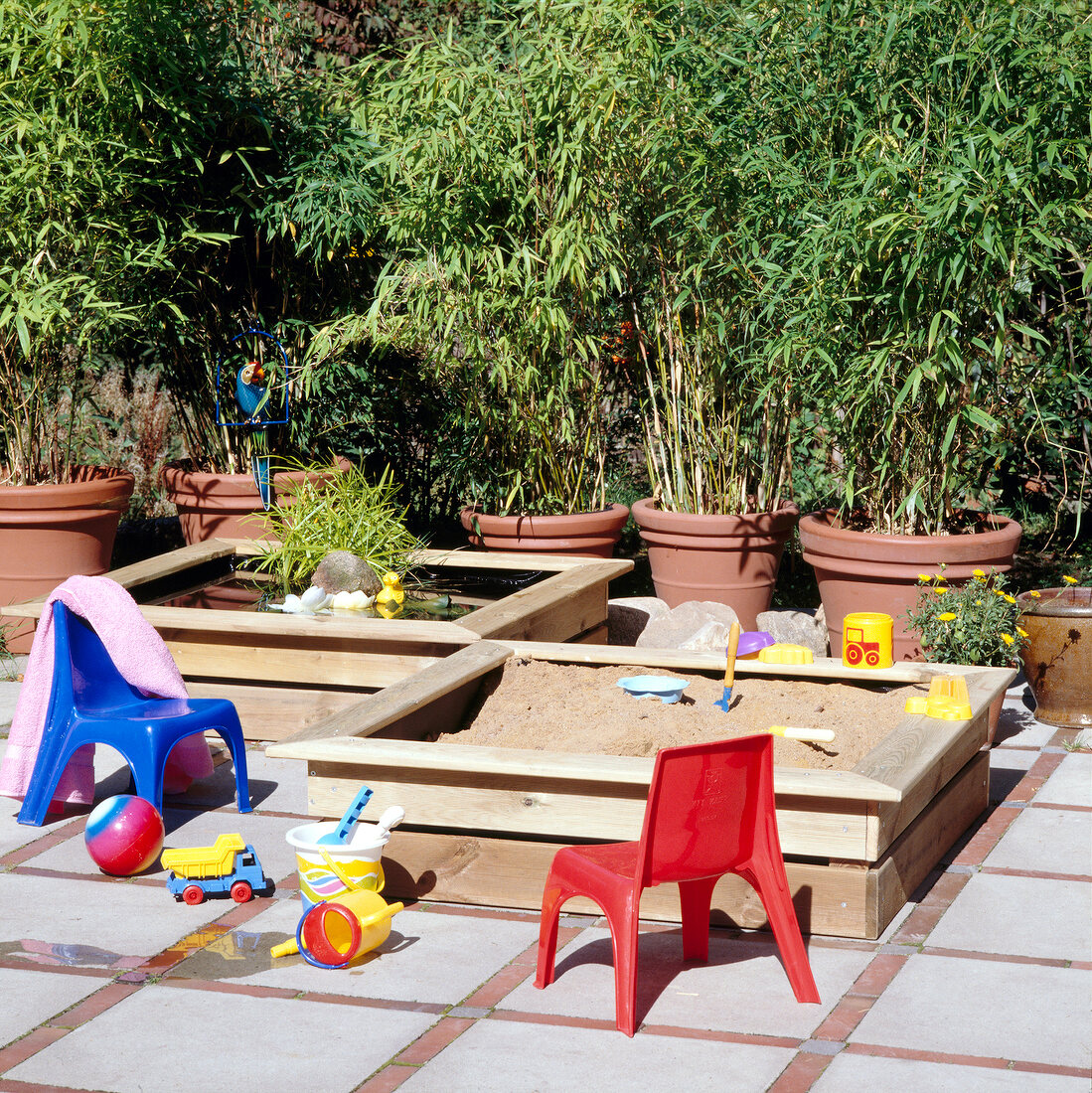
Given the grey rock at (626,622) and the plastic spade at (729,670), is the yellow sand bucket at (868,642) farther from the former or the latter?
the grey rock at (626,622)

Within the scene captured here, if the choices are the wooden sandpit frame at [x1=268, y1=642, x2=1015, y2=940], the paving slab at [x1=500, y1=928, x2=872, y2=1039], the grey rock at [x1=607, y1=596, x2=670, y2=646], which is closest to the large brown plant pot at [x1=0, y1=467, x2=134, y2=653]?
the grey rock at [x1=607, y1=596, x2=670, y2=646]

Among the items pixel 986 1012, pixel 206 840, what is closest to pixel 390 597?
pixel 206 840

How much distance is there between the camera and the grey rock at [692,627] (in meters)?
5.02

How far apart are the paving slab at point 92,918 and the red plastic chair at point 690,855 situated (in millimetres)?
854

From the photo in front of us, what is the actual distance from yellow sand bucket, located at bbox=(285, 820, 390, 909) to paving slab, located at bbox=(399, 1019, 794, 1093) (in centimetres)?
52

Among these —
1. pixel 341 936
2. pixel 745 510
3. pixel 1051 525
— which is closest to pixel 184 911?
pixel 341 936

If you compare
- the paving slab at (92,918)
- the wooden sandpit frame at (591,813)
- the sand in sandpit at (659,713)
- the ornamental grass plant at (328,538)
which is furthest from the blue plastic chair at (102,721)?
the ornamental grass plant at (328,538)

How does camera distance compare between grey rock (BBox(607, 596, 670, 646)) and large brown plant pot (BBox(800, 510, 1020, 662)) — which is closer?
large brown plant pot (BBox(800, 510, 1020, 662))

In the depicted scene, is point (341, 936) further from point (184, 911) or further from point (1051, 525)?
point (1051, 525)

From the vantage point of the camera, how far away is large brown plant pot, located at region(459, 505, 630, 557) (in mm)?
5594

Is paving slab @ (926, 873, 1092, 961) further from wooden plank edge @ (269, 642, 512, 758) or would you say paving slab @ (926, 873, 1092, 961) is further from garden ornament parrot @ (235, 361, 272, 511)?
garden ornament parrot @ (235, 361, 272, 511)

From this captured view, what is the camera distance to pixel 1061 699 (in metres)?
4.49


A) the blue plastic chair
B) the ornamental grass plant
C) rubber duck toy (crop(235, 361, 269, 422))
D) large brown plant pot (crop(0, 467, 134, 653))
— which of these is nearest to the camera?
the blue plastic chair

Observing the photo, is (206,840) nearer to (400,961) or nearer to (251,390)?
(400,961)
